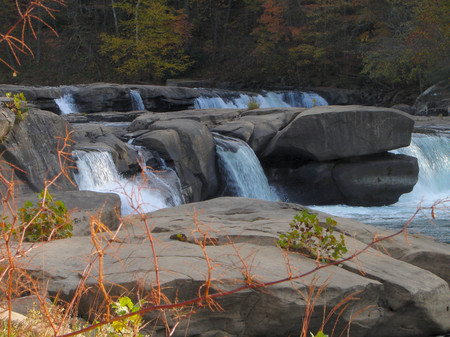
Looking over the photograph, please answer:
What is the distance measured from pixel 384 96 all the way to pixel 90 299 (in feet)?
76.9

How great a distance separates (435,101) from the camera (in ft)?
67.1

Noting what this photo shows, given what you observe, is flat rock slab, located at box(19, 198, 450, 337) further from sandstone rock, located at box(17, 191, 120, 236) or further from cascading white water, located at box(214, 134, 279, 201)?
cascading white water, located at box(214, 134, 279, 201)

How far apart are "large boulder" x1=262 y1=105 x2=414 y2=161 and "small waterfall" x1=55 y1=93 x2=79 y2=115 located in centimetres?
868

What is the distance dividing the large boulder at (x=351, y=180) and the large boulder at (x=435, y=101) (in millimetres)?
8175

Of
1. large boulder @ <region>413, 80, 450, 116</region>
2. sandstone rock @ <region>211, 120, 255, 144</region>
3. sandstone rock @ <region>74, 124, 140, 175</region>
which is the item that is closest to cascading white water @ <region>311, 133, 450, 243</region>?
sandstone rock @ <region>211, 120, 255, 144</region>

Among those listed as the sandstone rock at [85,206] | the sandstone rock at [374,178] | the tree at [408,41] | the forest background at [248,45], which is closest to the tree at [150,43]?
the forest background at [248,45]

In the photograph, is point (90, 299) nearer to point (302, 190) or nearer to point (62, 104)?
point (302, 190)

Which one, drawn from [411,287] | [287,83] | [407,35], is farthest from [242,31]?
[411,287]

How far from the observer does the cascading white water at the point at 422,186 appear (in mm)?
11094

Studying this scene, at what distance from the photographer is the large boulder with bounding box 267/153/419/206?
12.3 m

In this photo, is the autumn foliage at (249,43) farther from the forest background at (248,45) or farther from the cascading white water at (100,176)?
the cascading white water at (100,176)

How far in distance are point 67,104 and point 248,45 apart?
50.1 feet

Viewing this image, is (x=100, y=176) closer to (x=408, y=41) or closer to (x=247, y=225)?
(x=247, y=225)

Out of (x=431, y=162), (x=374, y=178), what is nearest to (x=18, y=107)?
(x=374, y=178)
